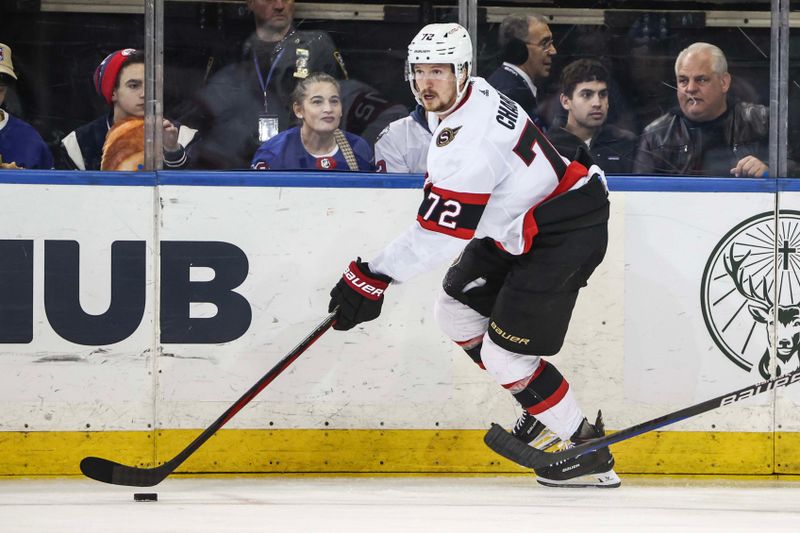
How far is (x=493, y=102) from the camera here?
3.35 metres

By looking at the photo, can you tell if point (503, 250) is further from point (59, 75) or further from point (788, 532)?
point (59, 75)

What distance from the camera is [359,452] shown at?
12.6 ft

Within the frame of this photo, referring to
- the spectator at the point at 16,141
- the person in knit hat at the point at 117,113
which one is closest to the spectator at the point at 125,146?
the person in knit hat at the point at 117,113

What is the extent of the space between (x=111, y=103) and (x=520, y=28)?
127 centimetres

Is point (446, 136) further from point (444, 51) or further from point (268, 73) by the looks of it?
point (268, 73)

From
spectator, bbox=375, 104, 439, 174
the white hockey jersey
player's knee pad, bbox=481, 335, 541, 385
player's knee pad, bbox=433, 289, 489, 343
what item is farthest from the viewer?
spectator, bbox=375, 104, 439, 174

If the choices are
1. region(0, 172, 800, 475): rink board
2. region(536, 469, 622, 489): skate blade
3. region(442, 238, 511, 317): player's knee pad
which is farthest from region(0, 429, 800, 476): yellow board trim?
region(442, 238, 511, 317): player's knee pad

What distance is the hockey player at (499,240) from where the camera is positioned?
3244mm

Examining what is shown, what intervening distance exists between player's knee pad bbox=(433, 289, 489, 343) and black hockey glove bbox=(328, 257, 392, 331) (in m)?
0.35

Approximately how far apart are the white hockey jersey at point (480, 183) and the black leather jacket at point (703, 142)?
53cm

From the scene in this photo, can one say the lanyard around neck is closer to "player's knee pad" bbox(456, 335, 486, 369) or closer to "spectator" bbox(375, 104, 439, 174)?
"spectator" bbox(375, 104, 439, 174)

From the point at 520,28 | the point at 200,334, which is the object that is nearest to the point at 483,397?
the point at 200,334

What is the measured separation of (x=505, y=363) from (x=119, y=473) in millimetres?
1086

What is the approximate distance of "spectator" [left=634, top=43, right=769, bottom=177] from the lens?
3.92 metres
